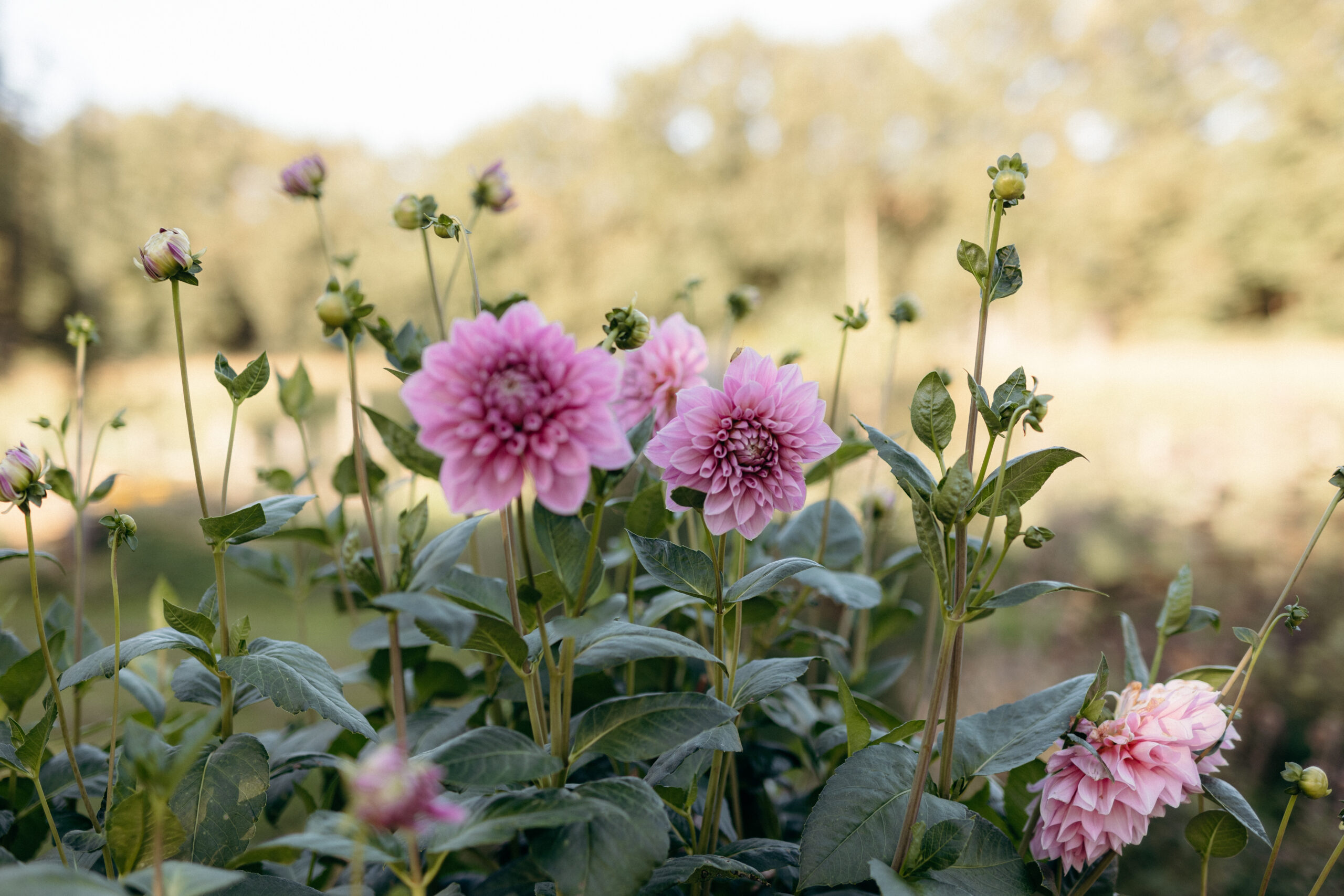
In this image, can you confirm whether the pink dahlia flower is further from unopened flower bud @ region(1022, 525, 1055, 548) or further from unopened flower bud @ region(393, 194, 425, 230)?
unopened flower bud @ region(393, 194, 425, 230)

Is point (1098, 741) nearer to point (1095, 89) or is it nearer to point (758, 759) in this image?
point (758, 759)

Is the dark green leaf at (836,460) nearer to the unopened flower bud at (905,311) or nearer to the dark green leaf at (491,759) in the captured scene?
the unopened flower bud at (905,311)

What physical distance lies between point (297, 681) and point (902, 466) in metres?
0.39

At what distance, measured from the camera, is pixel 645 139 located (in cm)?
1280

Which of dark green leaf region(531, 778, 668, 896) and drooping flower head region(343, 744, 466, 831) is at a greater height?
drooping flower head region(343, 744, 466, 831)

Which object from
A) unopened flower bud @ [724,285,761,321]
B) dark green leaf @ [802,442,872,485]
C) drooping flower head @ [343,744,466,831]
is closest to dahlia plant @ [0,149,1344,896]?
drooping flower head @ [343,744,466,831]

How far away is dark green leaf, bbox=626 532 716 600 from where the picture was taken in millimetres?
458

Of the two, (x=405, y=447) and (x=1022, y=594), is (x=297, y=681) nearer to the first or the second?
(x=405, y=447)

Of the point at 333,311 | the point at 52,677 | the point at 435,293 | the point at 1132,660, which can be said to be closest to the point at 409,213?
the point at 435,293

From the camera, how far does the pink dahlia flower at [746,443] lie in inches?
17.7

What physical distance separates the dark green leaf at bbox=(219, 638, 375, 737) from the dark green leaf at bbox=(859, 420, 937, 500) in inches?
13.1

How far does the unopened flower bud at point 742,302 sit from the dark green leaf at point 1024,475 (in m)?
0.45

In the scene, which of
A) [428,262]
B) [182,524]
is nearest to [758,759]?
[428,262]

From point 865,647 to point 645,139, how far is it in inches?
521
